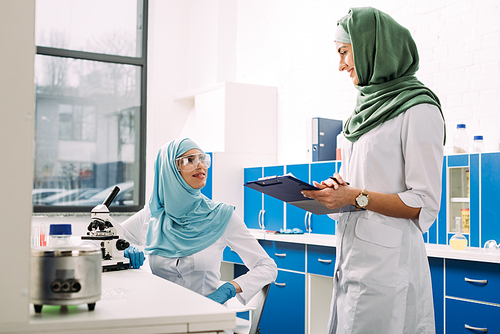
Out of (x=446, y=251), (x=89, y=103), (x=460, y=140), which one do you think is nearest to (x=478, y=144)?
(x=460, y=140)

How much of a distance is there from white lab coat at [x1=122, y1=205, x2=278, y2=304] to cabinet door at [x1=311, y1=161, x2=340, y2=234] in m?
1.51

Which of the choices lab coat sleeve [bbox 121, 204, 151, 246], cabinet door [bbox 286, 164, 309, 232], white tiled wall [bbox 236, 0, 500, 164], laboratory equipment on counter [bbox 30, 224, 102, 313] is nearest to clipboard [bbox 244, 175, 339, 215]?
laboratory equipment on counter [bbox 30, 224, 102, 313]

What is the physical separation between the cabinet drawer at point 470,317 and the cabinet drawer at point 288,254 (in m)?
1.15

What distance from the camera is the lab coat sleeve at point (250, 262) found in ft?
6.68

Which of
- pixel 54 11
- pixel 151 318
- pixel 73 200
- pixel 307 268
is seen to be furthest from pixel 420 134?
pixel 54 11

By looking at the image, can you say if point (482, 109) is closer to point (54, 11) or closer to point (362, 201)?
point (362, 201)

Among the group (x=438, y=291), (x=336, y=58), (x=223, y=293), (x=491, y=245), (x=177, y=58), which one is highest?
(x=177, y=58)

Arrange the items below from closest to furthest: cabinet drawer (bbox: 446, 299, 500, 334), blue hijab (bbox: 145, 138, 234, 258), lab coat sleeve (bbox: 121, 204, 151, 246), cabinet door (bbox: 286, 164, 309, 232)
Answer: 1. blue hijab (bbox: 145, 138, 234, 258)
2. cabinet drawer (bbox: 446, 299, 500, 334)
3. lab coat sleeve (bbox: 121, 204, 151, 246)
4. cabinet door (bbox: 286, 164, 309, 232)

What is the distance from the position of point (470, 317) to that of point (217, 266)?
47.4 inches

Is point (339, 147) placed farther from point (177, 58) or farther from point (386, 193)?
point (177, 58)

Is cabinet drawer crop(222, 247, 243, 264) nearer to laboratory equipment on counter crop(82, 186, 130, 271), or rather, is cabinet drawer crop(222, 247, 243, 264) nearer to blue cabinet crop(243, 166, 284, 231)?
blue cabinet crop(243, 166, 284, 231)

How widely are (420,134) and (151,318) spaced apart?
0.96 meters

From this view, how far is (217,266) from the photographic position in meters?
2.19

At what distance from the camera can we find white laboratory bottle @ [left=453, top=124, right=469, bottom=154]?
2.91 meters
